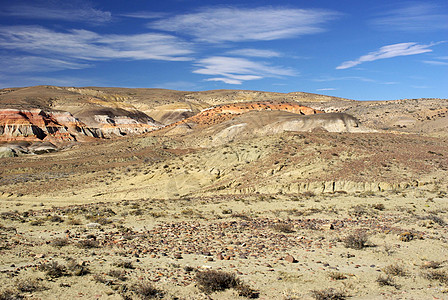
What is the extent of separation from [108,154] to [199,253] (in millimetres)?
44641

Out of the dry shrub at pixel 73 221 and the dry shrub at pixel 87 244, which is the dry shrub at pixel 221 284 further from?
the dry shrub at pixel 73 221

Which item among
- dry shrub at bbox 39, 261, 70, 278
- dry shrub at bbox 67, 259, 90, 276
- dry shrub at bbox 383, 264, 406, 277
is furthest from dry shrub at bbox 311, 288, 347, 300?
dry shrub at bbox 39, 261, 70, 278

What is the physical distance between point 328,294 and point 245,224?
22.0 ft

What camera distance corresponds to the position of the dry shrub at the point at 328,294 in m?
7.34

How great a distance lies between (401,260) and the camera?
9844 mm

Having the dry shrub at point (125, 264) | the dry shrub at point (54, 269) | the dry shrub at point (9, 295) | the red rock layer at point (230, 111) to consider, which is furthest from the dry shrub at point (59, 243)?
the red rock layer at point (230, 111)

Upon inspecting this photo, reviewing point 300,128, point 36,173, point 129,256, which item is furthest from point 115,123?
point 129,256

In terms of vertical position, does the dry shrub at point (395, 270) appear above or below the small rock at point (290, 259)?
above

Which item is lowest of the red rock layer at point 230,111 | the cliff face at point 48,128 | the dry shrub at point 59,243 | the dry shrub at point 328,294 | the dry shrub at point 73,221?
the dry shrub at point 73,221

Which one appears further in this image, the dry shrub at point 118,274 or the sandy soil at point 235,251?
the dry shrub at point 118,274

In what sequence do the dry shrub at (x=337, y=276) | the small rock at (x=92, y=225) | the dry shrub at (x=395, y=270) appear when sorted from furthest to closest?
the small rock at (x=92, y=225), the dry shrub at (x=395, y=270), the dry shrub at (x=337, y=276)

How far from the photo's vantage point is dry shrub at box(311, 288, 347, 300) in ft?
24.1

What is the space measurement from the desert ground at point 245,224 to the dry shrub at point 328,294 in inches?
1.0

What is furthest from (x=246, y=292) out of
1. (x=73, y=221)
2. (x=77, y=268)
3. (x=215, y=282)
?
(x=73, y=221)
